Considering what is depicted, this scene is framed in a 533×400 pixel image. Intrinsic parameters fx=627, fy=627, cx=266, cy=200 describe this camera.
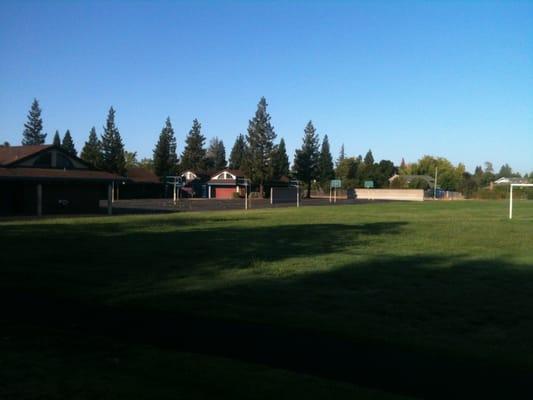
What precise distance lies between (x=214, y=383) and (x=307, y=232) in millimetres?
21123

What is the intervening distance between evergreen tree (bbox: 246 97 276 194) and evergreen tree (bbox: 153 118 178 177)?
580 inches

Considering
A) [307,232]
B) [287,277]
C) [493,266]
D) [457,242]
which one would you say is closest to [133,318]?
[287,277]

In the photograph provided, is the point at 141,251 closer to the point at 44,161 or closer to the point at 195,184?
the point at 44,161

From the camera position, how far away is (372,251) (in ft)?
62.6

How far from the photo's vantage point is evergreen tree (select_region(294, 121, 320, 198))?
367 feet

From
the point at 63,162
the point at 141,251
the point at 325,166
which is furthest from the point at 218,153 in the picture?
the point at 141,251

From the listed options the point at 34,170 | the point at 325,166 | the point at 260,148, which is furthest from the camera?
the point at 325,166

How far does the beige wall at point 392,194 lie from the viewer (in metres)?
107

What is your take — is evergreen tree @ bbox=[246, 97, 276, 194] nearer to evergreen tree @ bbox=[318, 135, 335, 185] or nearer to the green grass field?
A: evergreen tree @ bbox=[318, 135, 335, 185]

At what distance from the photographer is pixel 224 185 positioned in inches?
4085

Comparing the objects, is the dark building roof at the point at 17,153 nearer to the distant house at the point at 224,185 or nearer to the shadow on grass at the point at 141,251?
the shadow on grass at the point at 141,251

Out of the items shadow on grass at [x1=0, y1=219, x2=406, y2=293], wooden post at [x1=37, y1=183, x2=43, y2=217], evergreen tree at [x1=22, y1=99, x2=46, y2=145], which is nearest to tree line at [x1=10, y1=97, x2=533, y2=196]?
evergreen tree at [x1=22, y1=99, x2=46, y2=145]

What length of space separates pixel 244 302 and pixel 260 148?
91.6 m

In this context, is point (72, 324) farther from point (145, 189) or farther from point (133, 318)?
point (145, 189)
